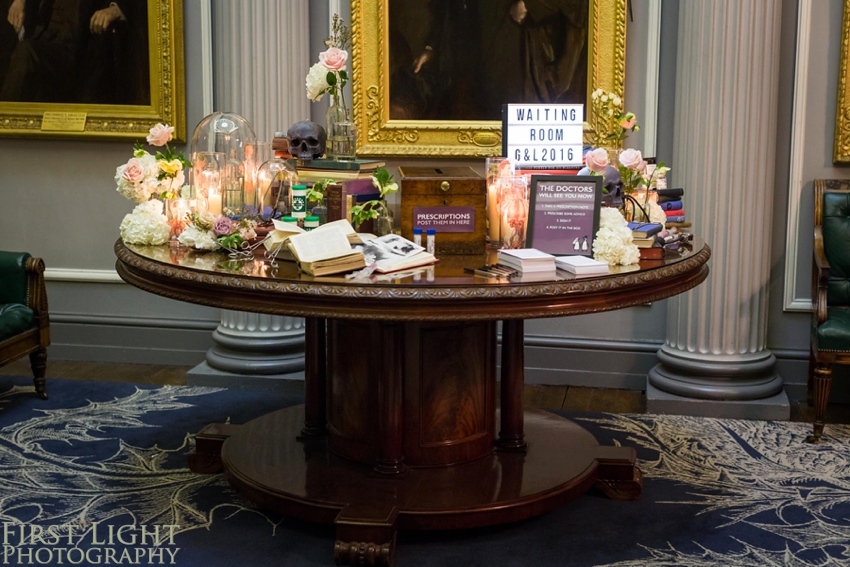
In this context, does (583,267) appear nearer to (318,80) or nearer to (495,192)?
(495,192)

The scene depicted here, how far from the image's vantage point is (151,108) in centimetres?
589

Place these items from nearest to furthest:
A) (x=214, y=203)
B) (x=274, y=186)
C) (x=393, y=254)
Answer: (x=393, y=254) → (x=214, y=203) → (x=274, y=186)

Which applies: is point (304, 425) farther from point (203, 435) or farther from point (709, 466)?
point (709, 466)

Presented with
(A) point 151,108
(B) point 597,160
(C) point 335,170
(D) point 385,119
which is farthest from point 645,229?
(A) point 151,108

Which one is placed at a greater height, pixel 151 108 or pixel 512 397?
pixel 151 108

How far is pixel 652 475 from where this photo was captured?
430 cm

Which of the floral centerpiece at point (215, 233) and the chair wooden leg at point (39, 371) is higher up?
the floral centerpiece at point (215, 233)

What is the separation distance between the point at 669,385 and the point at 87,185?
12.2 feet

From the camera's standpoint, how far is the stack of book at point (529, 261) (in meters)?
3.20

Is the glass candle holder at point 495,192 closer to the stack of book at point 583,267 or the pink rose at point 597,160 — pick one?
the pink rose at point 597,160

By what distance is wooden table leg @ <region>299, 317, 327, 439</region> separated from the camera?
4150mm

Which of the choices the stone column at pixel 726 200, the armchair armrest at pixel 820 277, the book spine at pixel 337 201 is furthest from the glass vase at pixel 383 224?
the armchair armrest at pixel 820 277

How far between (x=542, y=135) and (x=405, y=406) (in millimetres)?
1204

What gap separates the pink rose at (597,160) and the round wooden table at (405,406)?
1.45 ft
